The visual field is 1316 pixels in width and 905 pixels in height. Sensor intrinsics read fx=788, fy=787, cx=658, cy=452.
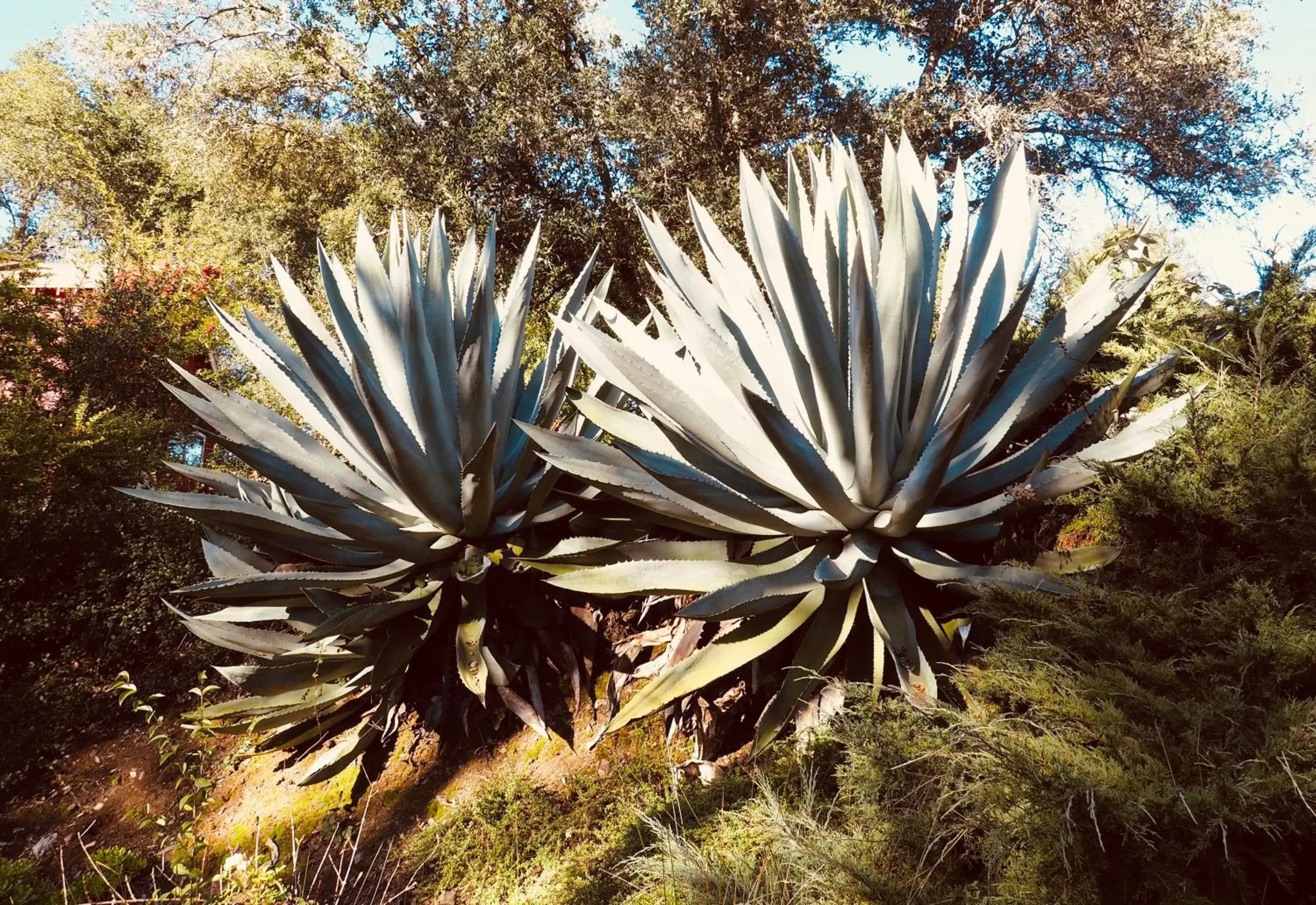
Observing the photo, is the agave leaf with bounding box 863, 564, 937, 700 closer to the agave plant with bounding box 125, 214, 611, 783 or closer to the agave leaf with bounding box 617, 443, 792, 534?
the agave leaf with bounding box 617, 443, 792, 534

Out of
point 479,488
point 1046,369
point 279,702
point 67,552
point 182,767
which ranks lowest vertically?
point 182,767

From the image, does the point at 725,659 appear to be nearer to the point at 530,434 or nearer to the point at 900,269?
the point at 530,434

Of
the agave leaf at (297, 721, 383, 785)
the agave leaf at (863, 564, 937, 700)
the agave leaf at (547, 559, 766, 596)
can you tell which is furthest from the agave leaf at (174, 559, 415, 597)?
the agave leaf at (863, 564, 937, 700)

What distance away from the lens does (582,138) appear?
10219 mm

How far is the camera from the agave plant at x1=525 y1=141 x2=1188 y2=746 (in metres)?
2.26

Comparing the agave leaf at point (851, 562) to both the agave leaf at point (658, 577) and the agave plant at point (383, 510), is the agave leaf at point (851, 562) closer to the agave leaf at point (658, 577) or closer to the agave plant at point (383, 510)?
the agave leaf at point (658, 577)

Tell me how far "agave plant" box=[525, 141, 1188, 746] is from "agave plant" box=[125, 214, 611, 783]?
489 mm

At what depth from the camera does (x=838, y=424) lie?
2438 mm

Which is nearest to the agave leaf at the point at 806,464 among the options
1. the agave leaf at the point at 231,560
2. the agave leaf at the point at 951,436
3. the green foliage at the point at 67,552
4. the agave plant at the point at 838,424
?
the agave plant at the point at 838,424

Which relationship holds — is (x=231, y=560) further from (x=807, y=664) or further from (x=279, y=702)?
(x=807, y=664)

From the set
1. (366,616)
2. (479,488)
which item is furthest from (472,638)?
(479,488)

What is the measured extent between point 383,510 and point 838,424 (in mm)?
1755

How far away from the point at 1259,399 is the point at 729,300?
1.71m

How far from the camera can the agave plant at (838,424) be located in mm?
2264
